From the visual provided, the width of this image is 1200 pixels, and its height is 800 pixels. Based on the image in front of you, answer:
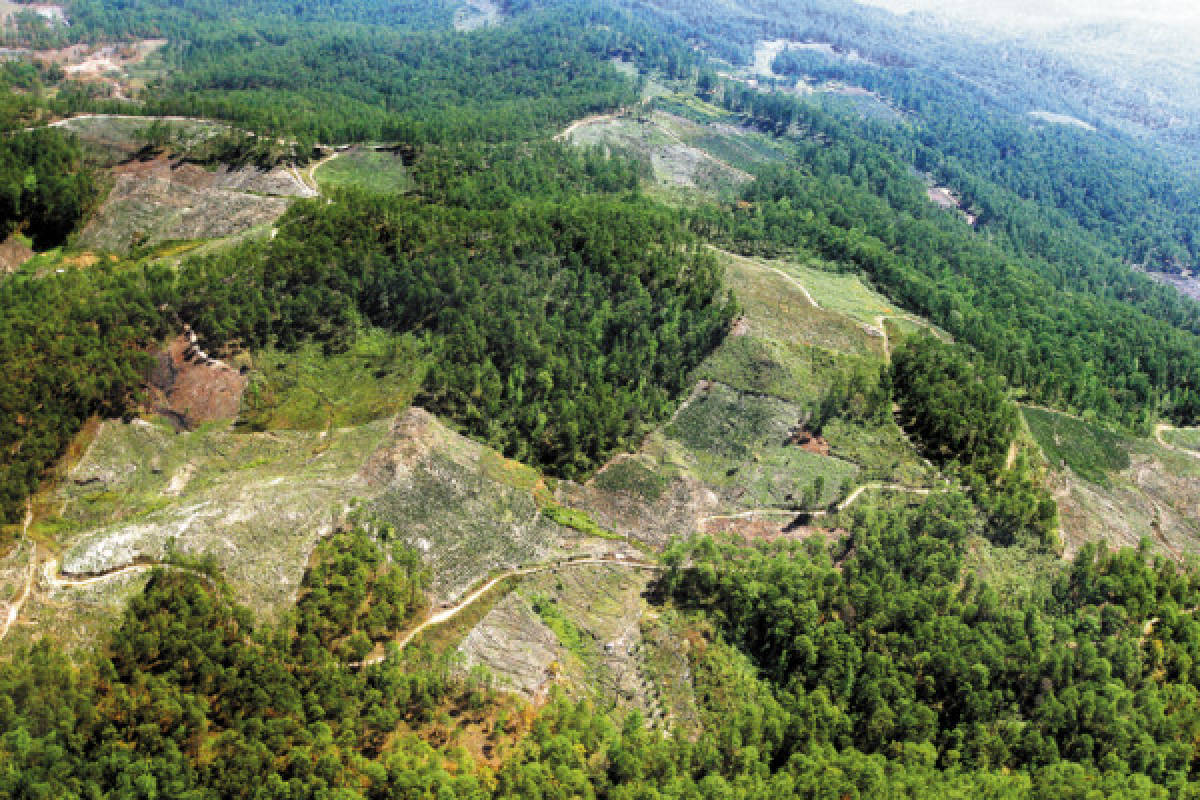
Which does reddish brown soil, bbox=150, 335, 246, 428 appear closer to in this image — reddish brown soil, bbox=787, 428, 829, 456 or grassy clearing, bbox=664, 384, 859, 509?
grassy clearing, bbox=664, 384, 859, 509

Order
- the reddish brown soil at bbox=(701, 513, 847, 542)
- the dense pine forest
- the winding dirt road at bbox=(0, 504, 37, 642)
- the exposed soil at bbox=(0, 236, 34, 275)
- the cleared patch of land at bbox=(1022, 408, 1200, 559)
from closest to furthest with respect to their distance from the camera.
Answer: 1. the dense pine forest
2. the winding dirt road at bbox=(0, 504, 37, 642)
3. the reddish brown soil at bbox=(701, 513, 847, 542)
4. the cleared patch of land at bbox=(1022, 408, 1200, 559)
5. the exposed soil at bbox=(0, 236, 34, 275)

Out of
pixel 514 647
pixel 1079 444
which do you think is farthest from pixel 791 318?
pixel 514 647

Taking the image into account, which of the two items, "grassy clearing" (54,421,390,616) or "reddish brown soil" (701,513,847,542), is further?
"reddish brown soil" (701,513,847,542)

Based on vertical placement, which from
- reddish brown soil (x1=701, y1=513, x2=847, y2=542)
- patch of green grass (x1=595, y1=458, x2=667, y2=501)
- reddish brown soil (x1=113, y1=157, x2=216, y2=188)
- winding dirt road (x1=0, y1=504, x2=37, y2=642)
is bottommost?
reddish brown soil (x1=701, y1=513, x2=847, y2=542)

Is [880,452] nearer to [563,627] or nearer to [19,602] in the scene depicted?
[563,627]

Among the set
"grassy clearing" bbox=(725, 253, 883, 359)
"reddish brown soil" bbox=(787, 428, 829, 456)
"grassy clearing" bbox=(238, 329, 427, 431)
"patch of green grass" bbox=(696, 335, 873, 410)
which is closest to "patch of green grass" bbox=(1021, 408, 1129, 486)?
"grassy clearing" bbox=(725, 253, 883, 359)

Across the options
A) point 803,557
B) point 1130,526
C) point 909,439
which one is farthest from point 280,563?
point 1130,526
